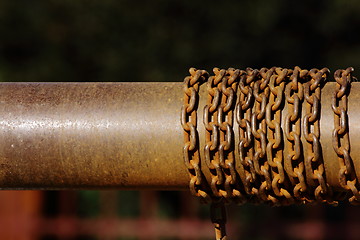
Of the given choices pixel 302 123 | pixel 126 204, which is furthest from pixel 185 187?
pixel 126 204

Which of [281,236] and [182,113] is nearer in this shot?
[182,113]

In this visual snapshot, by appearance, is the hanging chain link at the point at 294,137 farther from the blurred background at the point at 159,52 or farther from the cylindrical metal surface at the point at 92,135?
the blurred background at the point at 159,52

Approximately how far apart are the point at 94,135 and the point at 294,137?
10.5 inches

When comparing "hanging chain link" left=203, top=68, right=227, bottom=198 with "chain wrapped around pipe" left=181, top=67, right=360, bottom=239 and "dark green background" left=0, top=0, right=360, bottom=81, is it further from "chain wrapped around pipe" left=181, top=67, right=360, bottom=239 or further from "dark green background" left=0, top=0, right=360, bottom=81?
"dark green background" left=0, top=0, right=360, bottom=81

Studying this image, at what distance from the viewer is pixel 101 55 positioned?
5.22 meters

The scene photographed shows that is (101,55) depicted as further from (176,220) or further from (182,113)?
(182,113)

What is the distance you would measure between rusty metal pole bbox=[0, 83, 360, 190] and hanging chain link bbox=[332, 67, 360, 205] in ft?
0.08

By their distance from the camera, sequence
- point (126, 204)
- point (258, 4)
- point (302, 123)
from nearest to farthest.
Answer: point (302, 123) → point (258, 4) → point (126, 204)

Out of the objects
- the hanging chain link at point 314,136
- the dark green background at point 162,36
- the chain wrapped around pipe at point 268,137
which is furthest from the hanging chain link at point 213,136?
the dark green background at point 162,36

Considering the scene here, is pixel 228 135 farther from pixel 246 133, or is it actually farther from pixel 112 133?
pixel 112 133

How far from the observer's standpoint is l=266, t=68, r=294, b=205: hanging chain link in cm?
97

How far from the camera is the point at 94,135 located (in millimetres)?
1030

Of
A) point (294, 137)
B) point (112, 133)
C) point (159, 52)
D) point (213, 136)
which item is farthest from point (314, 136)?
point (159, 52)

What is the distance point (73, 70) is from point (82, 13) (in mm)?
415
